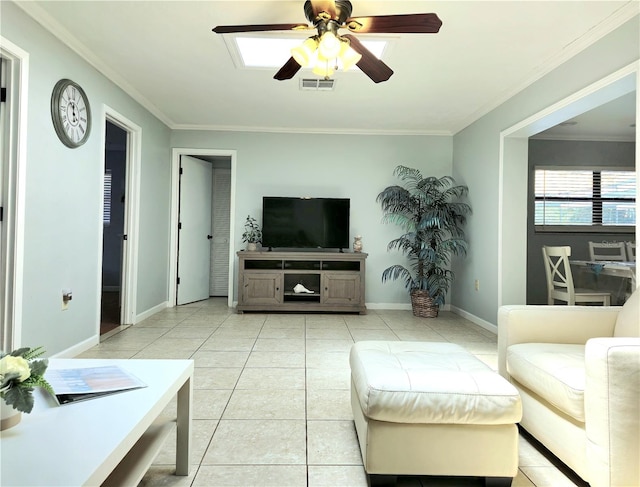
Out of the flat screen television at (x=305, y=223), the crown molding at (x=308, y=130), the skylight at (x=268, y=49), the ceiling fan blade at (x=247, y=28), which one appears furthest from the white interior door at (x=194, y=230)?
the ceiling fan blade at (x=247, y=28)

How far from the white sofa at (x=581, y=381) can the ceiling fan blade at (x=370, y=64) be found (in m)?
1.65

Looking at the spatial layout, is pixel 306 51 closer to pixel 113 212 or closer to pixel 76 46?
pixel 76 46

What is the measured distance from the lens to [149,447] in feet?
4.23

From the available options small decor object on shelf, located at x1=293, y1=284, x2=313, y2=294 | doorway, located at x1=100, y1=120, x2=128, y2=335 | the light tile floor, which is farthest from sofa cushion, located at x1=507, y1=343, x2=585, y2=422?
doorway, located at x1=100, y1=120, x2=128, y2=335

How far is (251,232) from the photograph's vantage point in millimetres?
5062

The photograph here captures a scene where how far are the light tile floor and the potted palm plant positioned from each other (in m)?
0.43

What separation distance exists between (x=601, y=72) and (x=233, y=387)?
3240mm

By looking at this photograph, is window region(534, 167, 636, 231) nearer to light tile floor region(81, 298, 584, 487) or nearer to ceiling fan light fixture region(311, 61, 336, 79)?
light tile floor region(81, 298, 584, 487)

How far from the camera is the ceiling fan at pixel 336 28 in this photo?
1997mm

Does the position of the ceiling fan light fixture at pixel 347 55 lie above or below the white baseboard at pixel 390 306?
above

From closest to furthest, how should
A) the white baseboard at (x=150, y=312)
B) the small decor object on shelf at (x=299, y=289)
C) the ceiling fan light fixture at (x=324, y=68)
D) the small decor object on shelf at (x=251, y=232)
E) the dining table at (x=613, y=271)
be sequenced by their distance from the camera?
the ceiling fan light fixture at (x=324, y=68), the dining table at (x=613, y=271), the white baseboard at (x=150, y=312), the small decor object on shelf at (x=299, y=289), the small decor object on shelf at (x=251, y=232)

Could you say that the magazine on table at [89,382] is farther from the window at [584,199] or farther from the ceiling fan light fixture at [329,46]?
the window at [584,199]

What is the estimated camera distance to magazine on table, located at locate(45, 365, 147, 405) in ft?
3.74

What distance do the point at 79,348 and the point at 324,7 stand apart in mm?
3075
